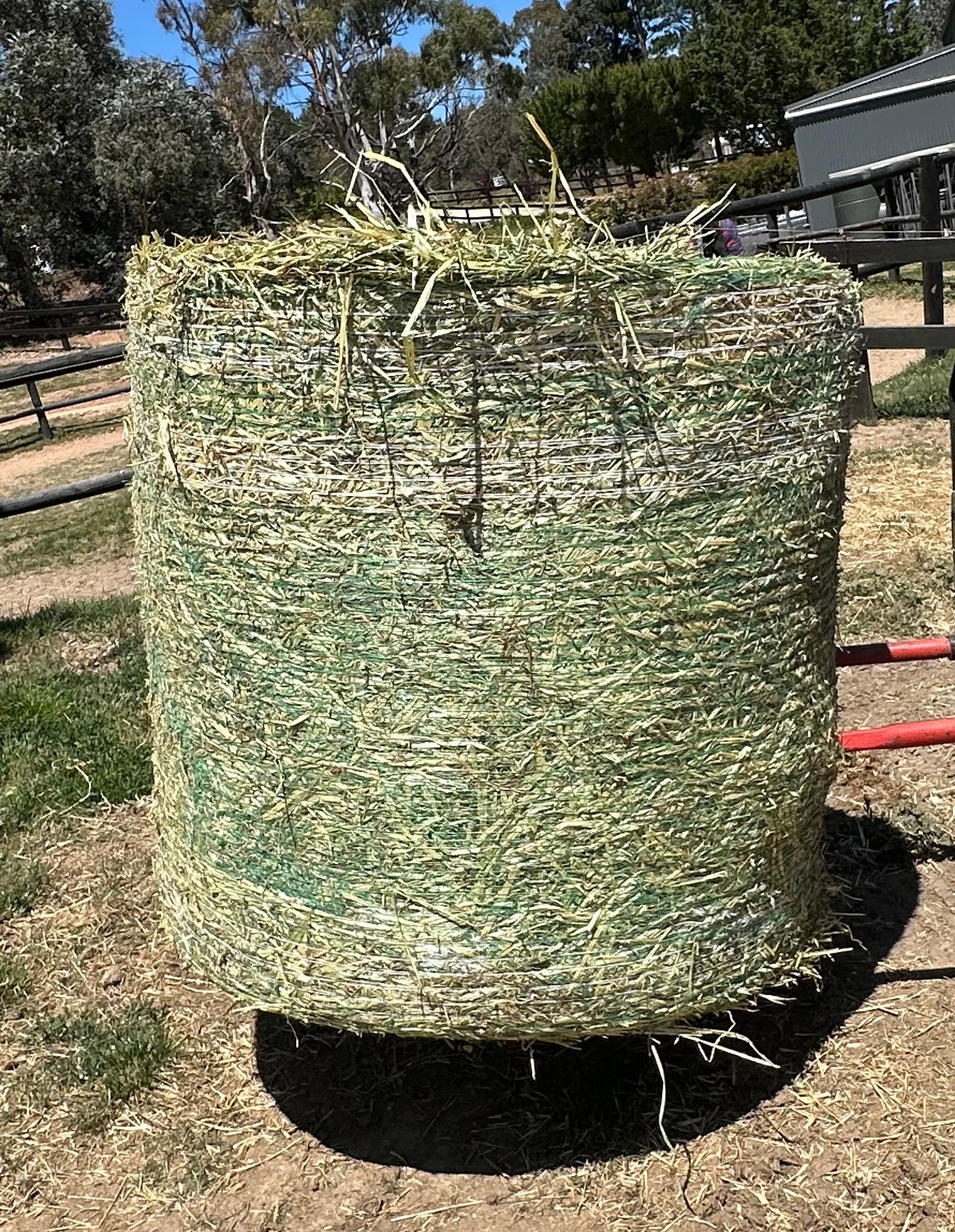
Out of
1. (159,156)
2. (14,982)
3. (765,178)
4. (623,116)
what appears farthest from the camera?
(623,116)

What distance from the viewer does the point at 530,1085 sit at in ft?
9.36

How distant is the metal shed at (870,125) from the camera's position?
1908 centimetres

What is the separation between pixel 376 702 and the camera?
219cm

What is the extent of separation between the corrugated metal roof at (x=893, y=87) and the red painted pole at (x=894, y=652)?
1891cm

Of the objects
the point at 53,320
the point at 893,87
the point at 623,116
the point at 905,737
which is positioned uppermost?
the point at 623,116

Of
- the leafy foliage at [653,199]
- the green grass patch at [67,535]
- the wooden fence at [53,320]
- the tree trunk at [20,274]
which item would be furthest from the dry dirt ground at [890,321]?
the tree trunk at [20,274]

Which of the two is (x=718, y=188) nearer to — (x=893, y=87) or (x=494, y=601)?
(x=893, y=87)

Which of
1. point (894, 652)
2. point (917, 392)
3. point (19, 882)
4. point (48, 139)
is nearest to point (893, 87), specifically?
point (917, 392)

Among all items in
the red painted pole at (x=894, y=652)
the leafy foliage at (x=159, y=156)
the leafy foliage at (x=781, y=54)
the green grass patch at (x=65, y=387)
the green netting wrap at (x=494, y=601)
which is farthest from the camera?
the leafy foliage at (x=781, y=54)

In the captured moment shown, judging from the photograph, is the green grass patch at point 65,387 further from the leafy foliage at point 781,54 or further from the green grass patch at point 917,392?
the leafy foliage at point 781,54

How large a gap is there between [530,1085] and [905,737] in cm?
117

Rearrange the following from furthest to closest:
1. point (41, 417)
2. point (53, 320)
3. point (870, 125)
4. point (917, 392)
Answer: point (53, 320)
point (870, 125)
point (41, 417)
point (917, 392)

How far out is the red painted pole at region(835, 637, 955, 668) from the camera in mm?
3053

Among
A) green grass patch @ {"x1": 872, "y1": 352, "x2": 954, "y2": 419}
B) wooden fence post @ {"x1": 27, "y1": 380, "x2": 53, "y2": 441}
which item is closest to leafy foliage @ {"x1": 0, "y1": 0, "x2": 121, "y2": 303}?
wooden fence post @ {"x1": 27, "y1": 380, "x2": 53, "y2": 441}
